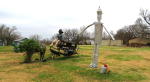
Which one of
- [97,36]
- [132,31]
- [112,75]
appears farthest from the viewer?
[132,31]

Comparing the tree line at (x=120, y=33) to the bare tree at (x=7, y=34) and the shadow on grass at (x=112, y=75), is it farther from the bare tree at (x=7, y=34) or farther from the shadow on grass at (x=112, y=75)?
the shadow on grass at (x=112, y=75)

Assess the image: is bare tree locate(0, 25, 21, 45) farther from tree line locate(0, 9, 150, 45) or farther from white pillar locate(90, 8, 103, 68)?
white pillar locate(90, 8, 103, 68)

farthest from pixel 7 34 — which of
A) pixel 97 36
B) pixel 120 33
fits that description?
pixel 97 36

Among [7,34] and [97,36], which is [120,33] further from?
[97,36]

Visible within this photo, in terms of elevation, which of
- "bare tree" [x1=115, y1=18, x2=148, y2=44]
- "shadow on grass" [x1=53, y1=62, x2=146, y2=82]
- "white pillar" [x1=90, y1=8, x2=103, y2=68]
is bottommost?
"shadow on grass" [x1=53, y1=62, x2=146, y2=82]

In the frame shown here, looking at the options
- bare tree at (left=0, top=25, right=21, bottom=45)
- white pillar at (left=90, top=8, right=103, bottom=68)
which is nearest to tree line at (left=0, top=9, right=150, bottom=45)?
bare tree at (left=0, top=25, right=21, bottom=45)

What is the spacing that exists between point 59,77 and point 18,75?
1.60 m

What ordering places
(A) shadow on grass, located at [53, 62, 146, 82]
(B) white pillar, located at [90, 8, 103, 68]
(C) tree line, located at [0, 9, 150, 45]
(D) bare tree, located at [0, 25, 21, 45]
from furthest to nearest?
1. (D) bare tree, located at [0, 25, 21, 45]
2. (C) tree line, located at [0, 9, 150, 45]
3. (B) white pillar, located at [90, 8, 103, 68]
4. (A) shadow on grass, located at [53, 62, 146, 82]

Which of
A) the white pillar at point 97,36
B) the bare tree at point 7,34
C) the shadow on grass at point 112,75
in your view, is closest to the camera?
the shadow on grass at point 112,75

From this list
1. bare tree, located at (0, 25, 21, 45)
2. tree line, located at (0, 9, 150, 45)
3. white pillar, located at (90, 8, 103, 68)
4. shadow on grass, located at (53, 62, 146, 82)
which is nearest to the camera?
shadow on grass, located at (53, 62, 146, 82)

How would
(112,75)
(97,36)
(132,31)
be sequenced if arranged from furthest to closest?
(132,31) → (97,36) → (112,75)

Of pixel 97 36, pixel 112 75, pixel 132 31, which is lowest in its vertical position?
pixel 112 75

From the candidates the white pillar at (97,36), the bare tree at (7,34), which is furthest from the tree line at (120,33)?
the white pillar at (97,36)

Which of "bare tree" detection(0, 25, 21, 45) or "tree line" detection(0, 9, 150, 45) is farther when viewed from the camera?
"bare tree" detection(0, 25, 21, 45)
